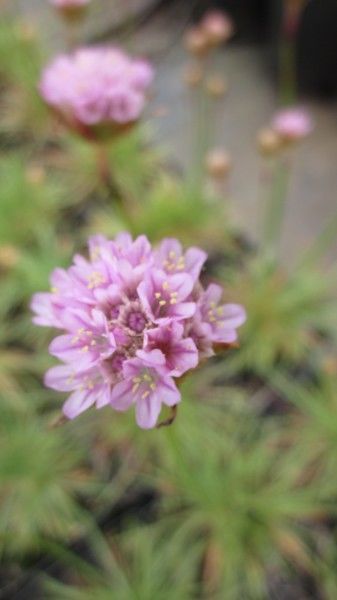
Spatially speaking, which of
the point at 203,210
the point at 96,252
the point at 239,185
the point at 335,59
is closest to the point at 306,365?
the point at 203,210

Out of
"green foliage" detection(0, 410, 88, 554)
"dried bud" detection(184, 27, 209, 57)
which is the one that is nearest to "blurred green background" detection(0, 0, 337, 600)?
"green foliage" detection(0, 410, 88, 554)

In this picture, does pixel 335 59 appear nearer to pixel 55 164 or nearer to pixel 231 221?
pixel 231 221

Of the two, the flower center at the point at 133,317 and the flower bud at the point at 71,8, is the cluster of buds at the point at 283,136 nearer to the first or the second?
the flower bud at the point at 71,8

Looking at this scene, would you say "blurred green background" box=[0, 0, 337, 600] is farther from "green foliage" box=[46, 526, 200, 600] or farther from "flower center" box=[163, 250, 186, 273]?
"flower center" box=[163, 250, 186, 273]

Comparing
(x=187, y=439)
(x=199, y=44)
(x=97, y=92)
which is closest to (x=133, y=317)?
(x=97, y=92)

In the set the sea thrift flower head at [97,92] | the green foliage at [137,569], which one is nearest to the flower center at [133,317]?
the sea thrift flower head at [97,92]

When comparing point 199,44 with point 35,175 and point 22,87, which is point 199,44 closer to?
point 35,175
